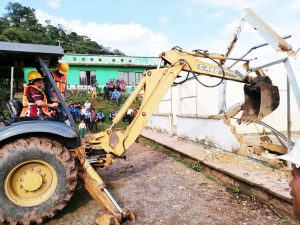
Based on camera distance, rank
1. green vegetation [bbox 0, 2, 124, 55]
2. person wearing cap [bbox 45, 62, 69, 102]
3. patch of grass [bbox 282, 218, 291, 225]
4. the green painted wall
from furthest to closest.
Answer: green vegetation [bbox 0, 2, 124, 55] < the green painted wall < person wearing cap [bbox 45, 62, 69, 102] < patch of grass [bbox 282, 218, 291, 225]

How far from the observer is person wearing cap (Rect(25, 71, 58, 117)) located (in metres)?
4.98

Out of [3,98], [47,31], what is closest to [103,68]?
[3,98]

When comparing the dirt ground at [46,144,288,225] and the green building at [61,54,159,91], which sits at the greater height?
the green building at [61,54,159,91]

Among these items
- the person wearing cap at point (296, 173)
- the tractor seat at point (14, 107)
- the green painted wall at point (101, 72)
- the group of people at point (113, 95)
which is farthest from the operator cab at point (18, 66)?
the green painted wall at point (101, 72)

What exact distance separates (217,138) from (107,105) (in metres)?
16.1

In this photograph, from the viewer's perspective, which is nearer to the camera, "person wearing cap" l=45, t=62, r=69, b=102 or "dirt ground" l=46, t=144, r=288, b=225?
"dirt ground" l=46, t=144, r=288, b=225

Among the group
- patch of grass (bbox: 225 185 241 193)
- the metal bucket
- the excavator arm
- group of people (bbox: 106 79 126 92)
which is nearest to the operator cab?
the excavator arm

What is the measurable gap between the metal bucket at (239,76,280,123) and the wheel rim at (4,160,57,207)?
335 centimetres

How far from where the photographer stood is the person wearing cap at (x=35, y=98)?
16.3 feet

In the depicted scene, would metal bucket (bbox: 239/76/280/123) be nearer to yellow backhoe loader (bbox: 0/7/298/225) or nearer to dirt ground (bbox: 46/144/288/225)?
dirt ground (bbox: 46/144/288/225)

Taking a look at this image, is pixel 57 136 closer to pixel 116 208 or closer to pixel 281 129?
pixel 116 208

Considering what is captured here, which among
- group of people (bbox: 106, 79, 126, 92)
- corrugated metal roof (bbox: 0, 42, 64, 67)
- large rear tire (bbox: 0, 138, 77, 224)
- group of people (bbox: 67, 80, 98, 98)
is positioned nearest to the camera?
large rear tire (bbox: 0, 138, 77, 224)

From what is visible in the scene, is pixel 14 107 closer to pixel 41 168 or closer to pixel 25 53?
pixel 25 53

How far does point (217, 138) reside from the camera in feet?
27.8
